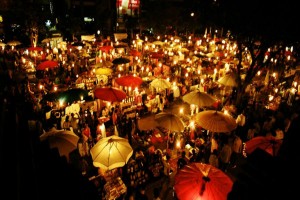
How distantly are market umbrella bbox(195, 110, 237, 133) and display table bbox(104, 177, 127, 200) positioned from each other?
3.31 metres

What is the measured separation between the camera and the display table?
7.29 metres

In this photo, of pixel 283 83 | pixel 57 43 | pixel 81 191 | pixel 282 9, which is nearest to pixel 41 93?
pixel 81 191

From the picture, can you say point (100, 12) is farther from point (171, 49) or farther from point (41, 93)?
point (41, 93)

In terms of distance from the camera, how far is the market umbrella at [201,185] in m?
5.14

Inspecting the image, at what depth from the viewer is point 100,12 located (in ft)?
120

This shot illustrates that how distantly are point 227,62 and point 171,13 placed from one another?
20895 mm

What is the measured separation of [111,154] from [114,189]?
1494mm

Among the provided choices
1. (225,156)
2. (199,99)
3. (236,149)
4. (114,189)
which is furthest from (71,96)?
(236,149)

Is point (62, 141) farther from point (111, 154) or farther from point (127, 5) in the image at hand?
point (127, 5)

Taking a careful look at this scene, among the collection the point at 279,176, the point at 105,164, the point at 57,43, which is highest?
the point at 57,43

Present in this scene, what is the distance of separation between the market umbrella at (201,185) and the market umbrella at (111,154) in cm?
191

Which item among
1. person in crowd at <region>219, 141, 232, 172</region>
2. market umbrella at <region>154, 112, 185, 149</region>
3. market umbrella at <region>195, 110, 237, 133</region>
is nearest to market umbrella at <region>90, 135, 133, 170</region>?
market umbrella at <region>154, 112, 185, 149</region>

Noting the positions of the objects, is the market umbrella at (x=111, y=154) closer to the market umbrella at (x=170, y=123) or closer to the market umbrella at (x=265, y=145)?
the market umbrella at (x=170, y=123)

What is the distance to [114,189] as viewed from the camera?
7.40 metres
